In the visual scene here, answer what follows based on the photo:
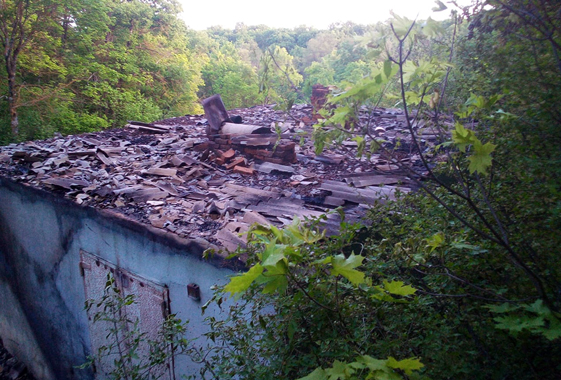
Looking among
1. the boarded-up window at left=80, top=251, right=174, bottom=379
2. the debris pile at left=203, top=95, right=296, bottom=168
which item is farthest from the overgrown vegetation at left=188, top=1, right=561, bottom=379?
the debris pile at left=203, top=95, right=296, bottom=168

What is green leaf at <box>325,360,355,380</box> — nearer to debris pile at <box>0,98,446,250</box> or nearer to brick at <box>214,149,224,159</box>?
debris pile at <box>0,98,446,250</box>

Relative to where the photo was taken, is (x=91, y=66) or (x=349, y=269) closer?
(x=349, y=269)

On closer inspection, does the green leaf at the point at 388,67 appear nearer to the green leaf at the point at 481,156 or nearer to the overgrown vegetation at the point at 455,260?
the overgrown vegetation at the point at 455,260

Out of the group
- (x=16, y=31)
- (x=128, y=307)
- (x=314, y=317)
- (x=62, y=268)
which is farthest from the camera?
(x=16, y=31)

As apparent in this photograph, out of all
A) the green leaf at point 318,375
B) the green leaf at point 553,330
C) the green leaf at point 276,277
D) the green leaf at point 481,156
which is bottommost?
the green leaf at point 318,375

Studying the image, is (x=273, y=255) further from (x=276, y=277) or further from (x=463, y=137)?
(x=463, y=137)

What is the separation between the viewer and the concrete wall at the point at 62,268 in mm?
4574

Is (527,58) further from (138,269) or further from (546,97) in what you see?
(138,269)

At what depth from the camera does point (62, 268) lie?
6.46 m

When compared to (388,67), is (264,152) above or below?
below

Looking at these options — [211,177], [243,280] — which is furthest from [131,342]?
[211,177]

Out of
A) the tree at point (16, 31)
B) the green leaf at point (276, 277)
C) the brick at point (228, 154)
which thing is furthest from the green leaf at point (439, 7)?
the tree at point (16, 31)

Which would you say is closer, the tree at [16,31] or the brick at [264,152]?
the brick at [264,152]

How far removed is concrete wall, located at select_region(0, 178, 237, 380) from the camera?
4.57 metres
